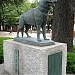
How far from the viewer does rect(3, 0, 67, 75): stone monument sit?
16.1ft

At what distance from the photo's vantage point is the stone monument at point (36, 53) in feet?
16.1

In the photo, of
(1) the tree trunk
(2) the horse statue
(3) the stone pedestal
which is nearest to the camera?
(3) the stone pedestal

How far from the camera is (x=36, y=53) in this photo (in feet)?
16.0

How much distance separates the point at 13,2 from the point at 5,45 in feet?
61.2

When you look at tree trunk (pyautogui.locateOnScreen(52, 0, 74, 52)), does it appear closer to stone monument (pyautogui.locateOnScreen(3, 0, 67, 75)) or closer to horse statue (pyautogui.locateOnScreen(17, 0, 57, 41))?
stone monument (pyautogui.locateOnScreen(3, 0, 67, 75))

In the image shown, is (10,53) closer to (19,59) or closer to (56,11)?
(19,59)

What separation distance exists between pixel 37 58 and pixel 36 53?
131 mm

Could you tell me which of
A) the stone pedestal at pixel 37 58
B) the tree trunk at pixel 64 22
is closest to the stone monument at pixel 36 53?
the stone pedestal at pixel 37 58

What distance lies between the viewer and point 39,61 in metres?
4.85

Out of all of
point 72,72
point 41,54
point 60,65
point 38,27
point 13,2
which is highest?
point 13,2

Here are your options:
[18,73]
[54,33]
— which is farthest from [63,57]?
[54,33]

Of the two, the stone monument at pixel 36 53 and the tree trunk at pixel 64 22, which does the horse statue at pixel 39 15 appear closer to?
the stone monument at pixel 36 53

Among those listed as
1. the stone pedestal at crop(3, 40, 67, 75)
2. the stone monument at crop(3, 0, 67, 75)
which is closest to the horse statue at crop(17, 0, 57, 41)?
the stone monument at crop(3, 0, 67, 75)

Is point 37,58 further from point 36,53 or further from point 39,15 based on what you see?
point 39,15
